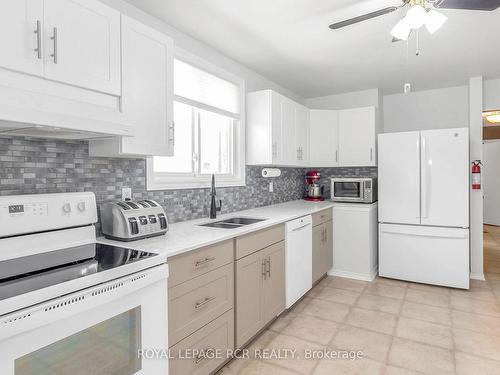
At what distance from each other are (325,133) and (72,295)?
365 cm

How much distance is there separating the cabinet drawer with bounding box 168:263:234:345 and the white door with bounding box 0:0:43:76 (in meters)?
1.19

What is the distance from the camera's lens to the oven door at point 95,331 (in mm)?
1002

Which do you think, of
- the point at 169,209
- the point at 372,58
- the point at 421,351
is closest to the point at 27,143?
the point at 169,209

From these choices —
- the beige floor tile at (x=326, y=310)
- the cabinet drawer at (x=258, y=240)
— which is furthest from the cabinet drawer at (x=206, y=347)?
the beige floor tile at (x=326, y=310)

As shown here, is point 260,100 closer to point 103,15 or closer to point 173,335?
point 103,15

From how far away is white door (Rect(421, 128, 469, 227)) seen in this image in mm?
3389

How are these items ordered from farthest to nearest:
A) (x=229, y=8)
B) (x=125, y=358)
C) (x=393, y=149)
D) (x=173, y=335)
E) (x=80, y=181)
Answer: (x=393, y=149) → (x=229, y=8) → (x=80, y=181) → (x=173, y=335) → (x=125, y=358)

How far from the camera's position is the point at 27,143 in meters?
1.62

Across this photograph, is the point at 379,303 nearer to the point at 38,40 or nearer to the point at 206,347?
the point at 206,347

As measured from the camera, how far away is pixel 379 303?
3.10 m

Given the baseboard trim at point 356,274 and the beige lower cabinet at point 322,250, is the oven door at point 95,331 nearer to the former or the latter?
the beige lower cabinet at point 322,250

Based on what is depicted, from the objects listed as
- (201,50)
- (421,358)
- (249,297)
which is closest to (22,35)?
(201,50)

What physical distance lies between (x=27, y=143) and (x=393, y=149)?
3512 mm

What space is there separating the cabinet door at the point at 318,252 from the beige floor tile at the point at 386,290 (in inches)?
21.7
